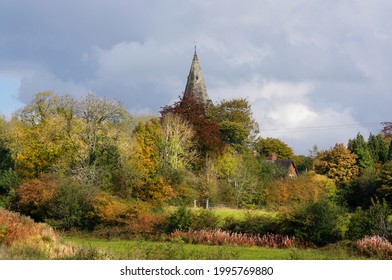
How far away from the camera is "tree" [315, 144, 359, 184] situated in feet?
187

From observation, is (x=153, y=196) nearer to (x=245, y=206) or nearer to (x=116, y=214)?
(x=116, y=214)

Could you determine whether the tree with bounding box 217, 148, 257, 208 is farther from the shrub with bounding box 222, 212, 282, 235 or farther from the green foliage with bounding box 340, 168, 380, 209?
the shrub with bounding box 222, 212, 282, 235

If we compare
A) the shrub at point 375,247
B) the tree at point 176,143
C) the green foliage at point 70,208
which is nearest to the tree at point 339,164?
the tree at point 176,143

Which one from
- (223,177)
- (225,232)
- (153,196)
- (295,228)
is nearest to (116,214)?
(153,196)

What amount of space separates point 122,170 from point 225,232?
44.9 feet

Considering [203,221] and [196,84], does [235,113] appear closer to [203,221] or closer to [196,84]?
[196,84]

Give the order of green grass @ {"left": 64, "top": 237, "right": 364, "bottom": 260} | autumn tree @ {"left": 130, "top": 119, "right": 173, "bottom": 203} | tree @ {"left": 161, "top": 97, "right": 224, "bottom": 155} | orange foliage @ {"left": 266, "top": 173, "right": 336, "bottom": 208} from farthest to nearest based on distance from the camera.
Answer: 1. tree @ {"left": 161, "top": 97, "right": 224, "bottom": 155}
2. orange foliage @ {"left": 266, "top": 173, "right": 336, "bottom": 208}
3. autumn tree @ {"left": 130, "top": 119, "right": 173, "bottom": 203}
4. green grass @ {"left": 64, "top": 237, "right": 364, "bottom": 260}

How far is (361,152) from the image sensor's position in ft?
196

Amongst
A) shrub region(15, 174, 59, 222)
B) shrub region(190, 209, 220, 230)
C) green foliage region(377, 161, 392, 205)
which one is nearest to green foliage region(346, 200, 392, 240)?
shrub region(190, 209, 220, 230)

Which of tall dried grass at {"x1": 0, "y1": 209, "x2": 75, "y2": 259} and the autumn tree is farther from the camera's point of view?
the autumn tree

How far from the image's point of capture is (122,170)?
121ft

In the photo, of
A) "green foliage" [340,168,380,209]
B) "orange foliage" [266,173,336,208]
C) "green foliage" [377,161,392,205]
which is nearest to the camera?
"green foliage" [377,161,392,205]

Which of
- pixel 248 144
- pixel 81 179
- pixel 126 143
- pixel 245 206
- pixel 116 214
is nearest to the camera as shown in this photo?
pixel 116 214

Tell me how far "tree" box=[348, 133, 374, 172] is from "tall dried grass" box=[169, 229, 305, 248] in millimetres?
35682
